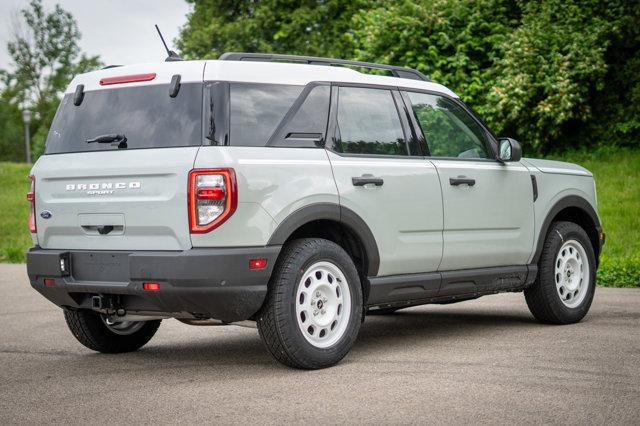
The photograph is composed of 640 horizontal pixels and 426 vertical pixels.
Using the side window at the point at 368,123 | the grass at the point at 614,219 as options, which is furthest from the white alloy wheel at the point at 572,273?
the grass at the point at 614,219

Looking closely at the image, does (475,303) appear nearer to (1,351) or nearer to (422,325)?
(422,325)

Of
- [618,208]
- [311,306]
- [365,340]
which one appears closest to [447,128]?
[365,340]

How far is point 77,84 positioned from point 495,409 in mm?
3590

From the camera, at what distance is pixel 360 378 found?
6258mm

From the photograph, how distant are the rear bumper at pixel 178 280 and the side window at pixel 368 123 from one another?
3.69ft

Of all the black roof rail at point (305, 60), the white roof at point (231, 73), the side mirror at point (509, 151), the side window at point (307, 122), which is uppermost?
the black roof rail at point (305, 60)

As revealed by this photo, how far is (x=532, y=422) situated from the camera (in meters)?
5.02

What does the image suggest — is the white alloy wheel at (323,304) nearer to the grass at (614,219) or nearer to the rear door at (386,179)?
the rear door at (386,179)

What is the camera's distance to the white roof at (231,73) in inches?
251

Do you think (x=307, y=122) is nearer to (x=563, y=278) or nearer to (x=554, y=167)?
(x=554, y=167)

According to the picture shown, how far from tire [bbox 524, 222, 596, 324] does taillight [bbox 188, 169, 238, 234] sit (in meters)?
3.44

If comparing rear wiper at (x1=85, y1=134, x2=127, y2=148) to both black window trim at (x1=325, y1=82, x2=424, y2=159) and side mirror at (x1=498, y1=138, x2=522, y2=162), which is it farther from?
side mirror at (x1=498, y1=138, x2=522, y2=162)

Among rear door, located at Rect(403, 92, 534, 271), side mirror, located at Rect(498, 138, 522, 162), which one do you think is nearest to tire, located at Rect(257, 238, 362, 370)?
rear door, located at Rect(403, 92, 534, 271)

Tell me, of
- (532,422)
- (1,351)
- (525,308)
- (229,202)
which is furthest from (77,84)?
(525,308)
